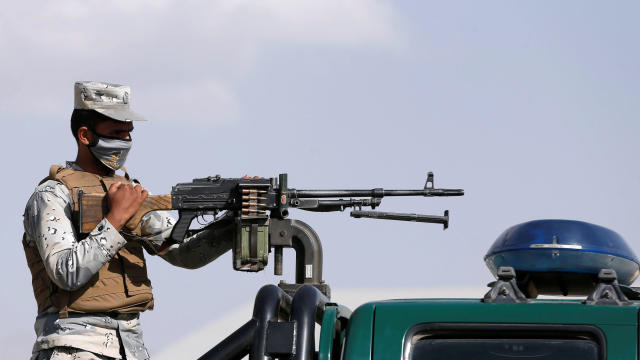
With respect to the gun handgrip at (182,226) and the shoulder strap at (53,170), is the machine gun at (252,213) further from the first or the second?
the shoulder strap at (53,170)

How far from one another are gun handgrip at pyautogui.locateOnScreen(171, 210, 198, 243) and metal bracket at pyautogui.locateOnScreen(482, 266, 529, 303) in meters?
2.37

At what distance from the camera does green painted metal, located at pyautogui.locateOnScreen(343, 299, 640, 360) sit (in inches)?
117

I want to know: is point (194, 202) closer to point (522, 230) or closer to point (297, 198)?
point (297, 198)

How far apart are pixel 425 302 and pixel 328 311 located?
0.32 m

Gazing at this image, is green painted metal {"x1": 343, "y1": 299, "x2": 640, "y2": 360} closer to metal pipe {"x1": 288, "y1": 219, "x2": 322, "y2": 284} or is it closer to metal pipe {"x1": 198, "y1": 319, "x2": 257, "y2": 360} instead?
metal pipe {"x1": 198, "y1": 319, "x2": 257, "y2": 360}

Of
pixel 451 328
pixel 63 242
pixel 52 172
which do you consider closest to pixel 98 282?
pixel 63 242

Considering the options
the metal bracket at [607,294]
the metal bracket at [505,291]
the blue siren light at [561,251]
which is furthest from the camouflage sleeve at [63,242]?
the metal bracket at [607,294]

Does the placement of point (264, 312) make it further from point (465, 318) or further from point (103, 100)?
point (103, 100)

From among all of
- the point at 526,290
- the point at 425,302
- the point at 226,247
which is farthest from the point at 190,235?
the point at 425,302

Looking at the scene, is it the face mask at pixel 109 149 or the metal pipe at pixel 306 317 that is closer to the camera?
the metal pipe at pixel 306 317

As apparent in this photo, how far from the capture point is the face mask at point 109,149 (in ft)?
16.8

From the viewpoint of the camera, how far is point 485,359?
119 inches

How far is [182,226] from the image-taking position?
5.34 meters

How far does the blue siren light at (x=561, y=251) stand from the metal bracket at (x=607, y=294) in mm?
434
